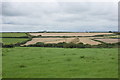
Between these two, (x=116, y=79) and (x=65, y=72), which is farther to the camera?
(x=65, y=72)

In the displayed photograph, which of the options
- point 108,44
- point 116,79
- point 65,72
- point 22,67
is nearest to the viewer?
point 116,79

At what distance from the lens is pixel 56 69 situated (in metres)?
16.3

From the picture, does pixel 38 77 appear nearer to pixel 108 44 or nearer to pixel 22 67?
pixel 22 67

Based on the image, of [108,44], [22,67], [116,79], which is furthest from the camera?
[108,44]

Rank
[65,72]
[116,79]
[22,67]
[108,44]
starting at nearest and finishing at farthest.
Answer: [116,79]
[65,72]
[22,67]
[108,44]

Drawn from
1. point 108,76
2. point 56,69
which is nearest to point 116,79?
point 108,76

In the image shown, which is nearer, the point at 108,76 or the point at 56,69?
the point at 108,76

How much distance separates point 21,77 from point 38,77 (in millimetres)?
1101

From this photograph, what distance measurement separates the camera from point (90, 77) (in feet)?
46.6

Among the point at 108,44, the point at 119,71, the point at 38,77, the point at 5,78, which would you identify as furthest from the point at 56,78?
the point at 108,44

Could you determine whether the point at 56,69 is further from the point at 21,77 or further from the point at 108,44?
the point at 108,44

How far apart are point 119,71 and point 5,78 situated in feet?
26.2

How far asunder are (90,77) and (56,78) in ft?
7.25

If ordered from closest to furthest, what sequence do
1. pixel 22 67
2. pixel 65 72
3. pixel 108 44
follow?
pixel 65 72, pixel 22 67, pixel 108 44
